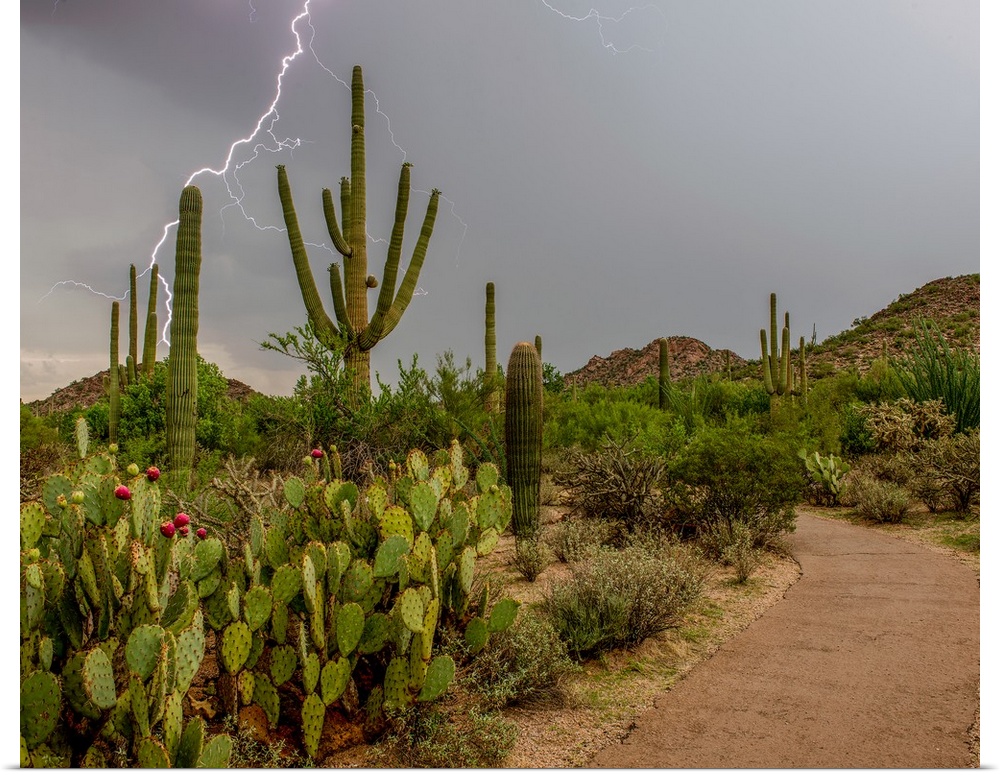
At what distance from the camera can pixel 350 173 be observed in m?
13.5

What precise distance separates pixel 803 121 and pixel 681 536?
4.60 meters

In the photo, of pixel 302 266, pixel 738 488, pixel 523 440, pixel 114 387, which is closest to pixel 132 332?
pixel 114 387

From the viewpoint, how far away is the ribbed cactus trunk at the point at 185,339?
36.0 ft

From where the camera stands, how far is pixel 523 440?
8.48 metres

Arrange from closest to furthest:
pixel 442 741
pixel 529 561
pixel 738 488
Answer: pixel 442 741 < pixel 529 561 < pixel 738 488

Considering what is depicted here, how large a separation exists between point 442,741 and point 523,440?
501cm

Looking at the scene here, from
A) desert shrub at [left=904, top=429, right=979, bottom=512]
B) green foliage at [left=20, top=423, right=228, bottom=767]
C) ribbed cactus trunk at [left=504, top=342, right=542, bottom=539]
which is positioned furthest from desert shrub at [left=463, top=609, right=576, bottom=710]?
desert shrub at [left=904, top=429, right=979, bottom=512]

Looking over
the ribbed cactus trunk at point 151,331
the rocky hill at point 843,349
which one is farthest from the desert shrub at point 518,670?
the ribbed cactus trunk at point 151,331

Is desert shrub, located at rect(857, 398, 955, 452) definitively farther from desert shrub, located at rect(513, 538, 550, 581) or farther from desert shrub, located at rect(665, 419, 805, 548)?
desert shrub, located at rect(513, 538, 550, 581)

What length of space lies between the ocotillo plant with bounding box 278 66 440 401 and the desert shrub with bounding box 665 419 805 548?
19.7ft

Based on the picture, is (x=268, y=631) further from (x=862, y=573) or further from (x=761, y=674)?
(x=862, y=573)

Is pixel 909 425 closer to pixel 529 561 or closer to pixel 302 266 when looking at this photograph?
pixel 529 561

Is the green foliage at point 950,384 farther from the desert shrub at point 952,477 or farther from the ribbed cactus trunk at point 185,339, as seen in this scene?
the ribbed cactus trunk at point 185,339
